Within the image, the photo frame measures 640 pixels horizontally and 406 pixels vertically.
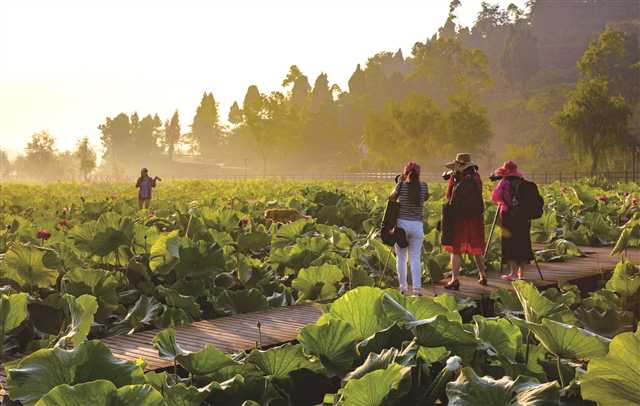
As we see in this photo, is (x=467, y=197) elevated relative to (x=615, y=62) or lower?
lower

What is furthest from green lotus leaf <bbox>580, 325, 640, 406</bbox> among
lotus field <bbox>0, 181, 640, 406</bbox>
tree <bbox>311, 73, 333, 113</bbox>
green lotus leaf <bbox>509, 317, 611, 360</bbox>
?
tree <bbox>311, 73, 333, 113</bbox>

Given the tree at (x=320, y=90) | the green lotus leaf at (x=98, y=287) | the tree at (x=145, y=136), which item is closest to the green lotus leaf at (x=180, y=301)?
the green lotus leaf at (x=98, y=287)

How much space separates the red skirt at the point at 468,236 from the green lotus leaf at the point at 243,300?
244 cm

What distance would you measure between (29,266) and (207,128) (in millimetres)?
122657

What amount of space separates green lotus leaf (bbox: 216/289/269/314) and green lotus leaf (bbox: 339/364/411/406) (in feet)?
15.3

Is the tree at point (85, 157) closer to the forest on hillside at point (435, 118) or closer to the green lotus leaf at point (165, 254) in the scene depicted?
the forest on hillside at point (435, 118)

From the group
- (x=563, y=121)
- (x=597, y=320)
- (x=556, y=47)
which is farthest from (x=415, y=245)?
(x=556, y=47)

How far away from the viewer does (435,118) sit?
63.3 metres

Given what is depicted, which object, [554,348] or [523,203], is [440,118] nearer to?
[523,203]

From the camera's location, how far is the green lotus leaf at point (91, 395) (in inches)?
86.0

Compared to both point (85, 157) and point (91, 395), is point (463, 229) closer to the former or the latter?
point (91, 395)

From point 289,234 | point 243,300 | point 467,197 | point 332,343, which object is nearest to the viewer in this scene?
point 332,343

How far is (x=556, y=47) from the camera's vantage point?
552 ft

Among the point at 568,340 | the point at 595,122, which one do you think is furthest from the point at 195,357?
the point at 595,122
